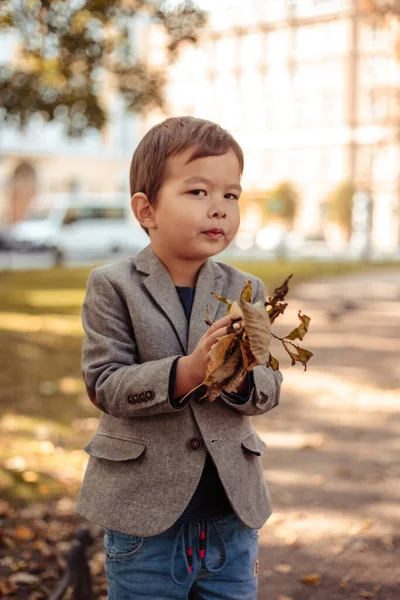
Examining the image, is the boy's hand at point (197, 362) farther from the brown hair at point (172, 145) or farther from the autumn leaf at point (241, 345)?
the brown hair at point (172, 145)

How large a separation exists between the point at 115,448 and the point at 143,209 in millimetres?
540

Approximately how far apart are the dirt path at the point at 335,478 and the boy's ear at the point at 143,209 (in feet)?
5.40

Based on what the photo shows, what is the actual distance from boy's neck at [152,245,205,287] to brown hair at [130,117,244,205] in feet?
0.44

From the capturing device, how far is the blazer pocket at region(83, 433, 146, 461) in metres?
1.84

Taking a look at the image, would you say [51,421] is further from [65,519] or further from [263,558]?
[263,558]

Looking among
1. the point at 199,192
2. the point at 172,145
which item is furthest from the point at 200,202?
the point at 172,145

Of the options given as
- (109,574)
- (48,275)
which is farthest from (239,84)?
(109,574)

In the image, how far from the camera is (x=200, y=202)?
1812 millimetres

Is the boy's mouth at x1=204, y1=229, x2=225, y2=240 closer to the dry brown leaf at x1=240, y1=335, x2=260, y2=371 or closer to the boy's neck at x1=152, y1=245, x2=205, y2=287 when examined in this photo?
the boy's neck at x1=152, y1=245, x2=205, y2=287

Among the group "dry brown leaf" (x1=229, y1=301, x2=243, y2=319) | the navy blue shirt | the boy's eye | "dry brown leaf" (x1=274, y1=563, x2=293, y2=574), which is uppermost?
the boy's eye

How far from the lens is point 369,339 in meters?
9.98

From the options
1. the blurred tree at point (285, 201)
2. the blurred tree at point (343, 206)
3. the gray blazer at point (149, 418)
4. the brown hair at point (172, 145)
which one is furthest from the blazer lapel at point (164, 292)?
the blurred tree at point (343, 206)

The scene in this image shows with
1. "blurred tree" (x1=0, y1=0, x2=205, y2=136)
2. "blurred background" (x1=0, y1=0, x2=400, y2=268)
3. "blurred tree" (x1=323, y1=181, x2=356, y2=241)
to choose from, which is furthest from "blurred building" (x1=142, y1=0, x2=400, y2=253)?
"blurred tree" (x1=0, y1=0, x2=205, y2=136)

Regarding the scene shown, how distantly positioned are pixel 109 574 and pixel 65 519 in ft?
6.24
